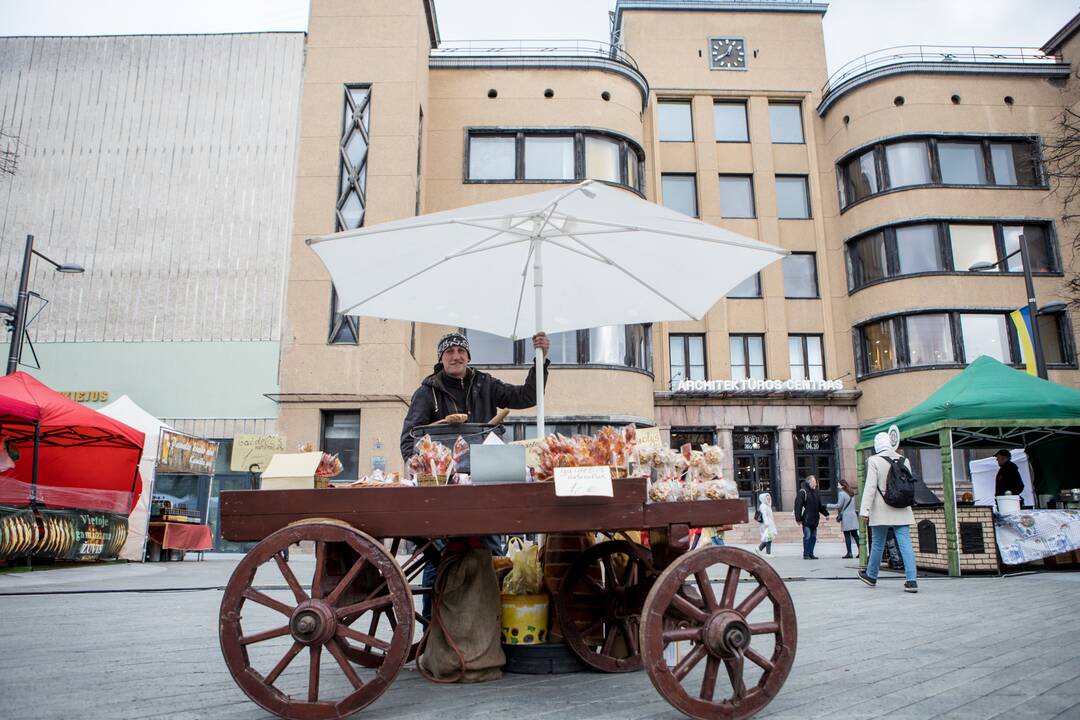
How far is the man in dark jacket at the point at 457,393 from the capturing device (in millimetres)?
5137

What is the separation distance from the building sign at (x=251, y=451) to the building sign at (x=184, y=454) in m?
2.45

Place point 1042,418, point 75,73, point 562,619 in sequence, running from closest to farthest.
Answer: point 562,619, point 1042,418, point 75,73

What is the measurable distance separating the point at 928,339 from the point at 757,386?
6.17 m

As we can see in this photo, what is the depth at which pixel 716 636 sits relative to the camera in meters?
3.17

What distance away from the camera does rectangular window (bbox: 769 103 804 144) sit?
1120 inches

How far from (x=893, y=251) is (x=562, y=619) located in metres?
25.7

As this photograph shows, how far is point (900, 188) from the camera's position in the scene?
25703mm

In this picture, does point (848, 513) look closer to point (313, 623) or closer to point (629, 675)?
point (629, 675)

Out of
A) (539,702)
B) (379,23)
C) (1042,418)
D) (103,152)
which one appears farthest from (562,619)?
(103,152)

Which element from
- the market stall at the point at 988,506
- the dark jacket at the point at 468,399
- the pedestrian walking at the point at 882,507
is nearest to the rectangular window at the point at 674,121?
the market stall at the point at 988,506

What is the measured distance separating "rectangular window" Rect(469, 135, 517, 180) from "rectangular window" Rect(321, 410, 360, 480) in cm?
932

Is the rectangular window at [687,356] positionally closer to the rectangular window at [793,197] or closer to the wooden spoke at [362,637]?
the rectangular window at [793,197]

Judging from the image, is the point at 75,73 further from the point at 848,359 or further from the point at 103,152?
the point at 848,359

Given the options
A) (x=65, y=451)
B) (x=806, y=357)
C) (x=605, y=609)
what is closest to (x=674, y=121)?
(x=806, y=357)
